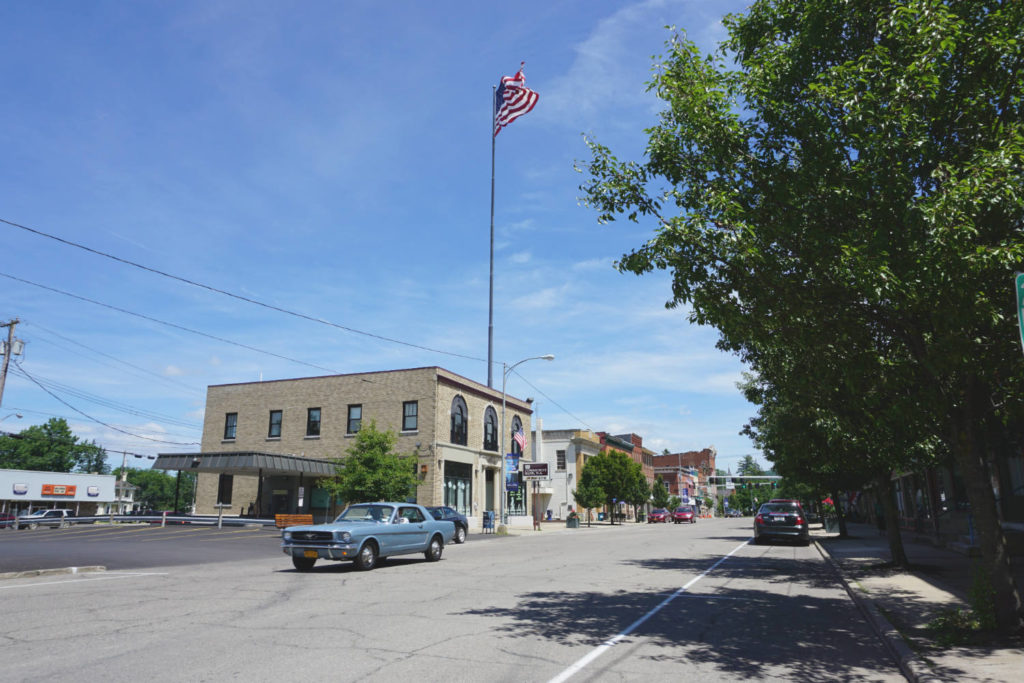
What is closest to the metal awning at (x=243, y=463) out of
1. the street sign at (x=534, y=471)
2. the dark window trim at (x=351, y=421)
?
the dark window trim at (x=351, y=421)

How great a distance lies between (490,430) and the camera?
47969 mm

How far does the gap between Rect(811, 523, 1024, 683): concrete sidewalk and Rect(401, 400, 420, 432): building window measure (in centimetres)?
2537

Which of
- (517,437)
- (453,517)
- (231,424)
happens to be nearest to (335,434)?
(231,424)

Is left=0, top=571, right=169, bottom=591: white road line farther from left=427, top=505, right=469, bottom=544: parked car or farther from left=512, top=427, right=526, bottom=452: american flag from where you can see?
left=512, top=427, right=526, bottom=452: american flag

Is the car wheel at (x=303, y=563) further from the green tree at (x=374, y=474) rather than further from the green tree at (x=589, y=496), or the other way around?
the green tree at (x=589, y=496)

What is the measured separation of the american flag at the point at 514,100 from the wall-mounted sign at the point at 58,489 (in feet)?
169

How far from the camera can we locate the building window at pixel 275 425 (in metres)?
45.6

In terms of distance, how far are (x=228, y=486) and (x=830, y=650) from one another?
44027mm

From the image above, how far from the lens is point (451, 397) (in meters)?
43.2

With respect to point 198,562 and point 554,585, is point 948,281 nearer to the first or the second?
point 554,585

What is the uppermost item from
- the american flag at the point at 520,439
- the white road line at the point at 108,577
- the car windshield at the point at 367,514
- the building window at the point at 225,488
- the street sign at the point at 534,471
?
the american flag at the point at 520,439

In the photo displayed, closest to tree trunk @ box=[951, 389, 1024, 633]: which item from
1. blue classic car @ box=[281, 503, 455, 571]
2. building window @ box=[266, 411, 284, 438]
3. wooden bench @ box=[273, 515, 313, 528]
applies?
blue classic car @ box=[281, 503, 455, 571]

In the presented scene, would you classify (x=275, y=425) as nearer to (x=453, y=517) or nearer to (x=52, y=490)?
(x=453, y=517)

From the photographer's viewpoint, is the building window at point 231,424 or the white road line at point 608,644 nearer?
the white road line at point 608,644
